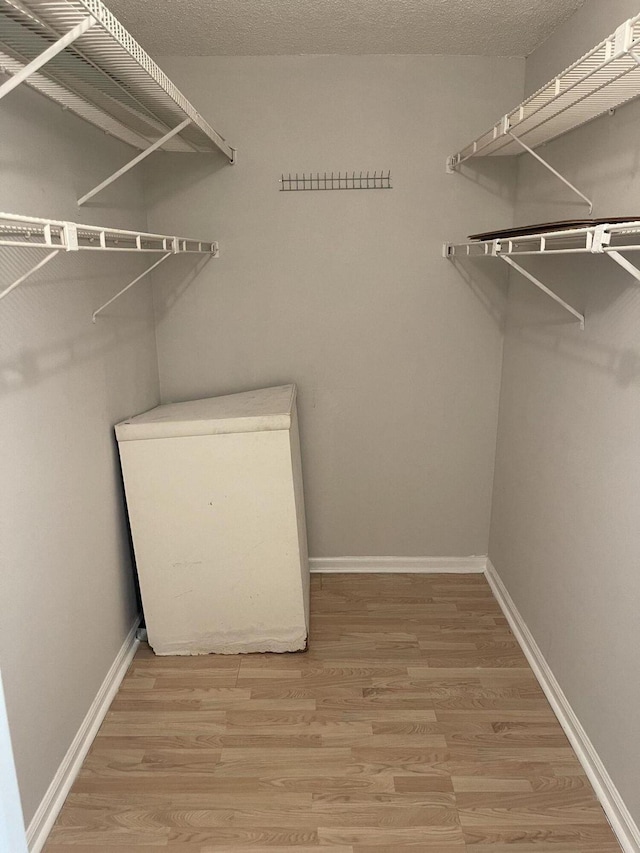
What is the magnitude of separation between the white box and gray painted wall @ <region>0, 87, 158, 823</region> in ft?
0.42

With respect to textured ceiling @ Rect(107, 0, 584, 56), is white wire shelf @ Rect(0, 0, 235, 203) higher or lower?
lower

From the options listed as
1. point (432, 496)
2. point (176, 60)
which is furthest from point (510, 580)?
point (176, 60)

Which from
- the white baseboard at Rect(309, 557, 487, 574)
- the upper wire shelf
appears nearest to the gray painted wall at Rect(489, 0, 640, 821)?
the white baseboard at Rect(309, 557, 487, 574)

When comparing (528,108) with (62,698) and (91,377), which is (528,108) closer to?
(91,377)

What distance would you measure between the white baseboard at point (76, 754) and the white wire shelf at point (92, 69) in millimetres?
1661

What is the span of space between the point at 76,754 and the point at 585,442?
1854 mm

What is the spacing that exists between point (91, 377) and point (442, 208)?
1.62 m

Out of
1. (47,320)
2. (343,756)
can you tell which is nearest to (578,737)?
(343,756)

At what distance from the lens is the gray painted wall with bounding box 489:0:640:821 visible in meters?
1.70

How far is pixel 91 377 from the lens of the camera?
6.96ft

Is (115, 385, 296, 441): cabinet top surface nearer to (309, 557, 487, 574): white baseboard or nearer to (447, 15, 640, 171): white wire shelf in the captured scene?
(309, 557, 487, 574): white baseboard

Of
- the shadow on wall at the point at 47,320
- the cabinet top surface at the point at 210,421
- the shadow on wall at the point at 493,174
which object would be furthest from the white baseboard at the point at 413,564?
the shadow on wall at the point at 493,174

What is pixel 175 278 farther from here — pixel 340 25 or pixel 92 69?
pixel 92 69

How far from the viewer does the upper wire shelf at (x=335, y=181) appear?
8.77ft
